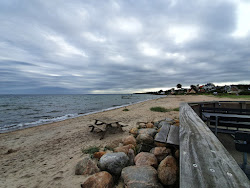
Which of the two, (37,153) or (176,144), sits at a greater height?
(176,144)

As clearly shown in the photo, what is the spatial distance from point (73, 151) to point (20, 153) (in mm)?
2301

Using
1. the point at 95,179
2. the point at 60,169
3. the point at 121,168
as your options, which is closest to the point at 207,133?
the point at 121,168

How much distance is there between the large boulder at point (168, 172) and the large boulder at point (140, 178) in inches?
4.7

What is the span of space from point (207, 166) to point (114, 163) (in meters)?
1.92

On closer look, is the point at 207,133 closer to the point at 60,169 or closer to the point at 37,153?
the point at 60,169

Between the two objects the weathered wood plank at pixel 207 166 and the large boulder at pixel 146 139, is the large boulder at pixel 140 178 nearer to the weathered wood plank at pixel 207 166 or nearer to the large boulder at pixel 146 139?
the weathered wood plank at pixel 207 166

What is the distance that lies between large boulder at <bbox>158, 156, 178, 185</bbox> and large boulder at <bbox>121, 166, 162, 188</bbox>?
12 centimetres

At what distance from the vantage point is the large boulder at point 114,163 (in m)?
2.46

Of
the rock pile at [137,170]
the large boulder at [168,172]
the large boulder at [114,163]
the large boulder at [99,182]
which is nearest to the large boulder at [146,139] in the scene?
the rock pile at [137,170]

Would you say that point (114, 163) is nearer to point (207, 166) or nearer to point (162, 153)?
point (162, 153)

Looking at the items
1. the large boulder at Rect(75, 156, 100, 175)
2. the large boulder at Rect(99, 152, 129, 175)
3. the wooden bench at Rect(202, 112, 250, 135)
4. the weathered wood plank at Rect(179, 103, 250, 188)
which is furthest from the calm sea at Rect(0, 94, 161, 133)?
the wooden bench at Rect(202, 112, 250, 135)

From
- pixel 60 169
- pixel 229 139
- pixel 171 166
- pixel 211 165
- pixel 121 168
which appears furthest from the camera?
pixel 229 139

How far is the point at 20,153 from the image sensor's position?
15.1 feet

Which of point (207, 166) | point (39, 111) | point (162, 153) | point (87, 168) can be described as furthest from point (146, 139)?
point (39, 111)
